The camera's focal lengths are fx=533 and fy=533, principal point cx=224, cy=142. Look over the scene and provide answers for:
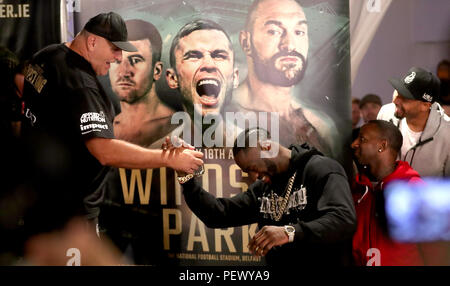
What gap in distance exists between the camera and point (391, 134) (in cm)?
332

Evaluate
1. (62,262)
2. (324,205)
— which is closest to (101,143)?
(62,262)

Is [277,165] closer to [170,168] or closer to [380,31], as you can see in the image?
[170,168]

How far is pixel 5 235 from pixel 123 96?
130cm

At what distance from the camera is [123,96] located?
364cm

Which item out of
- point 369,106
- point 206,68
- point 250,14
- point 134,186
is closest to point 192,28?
point 206,68

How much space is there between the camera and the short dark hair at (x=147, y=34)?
3.56 metres

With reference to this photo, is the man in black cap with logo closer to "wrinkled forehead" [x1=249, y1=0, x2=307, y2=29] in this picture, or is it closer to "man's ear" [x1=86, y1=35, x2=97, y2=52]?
"man's ear" [x1=86, y1=35, x2=97, y2=52]

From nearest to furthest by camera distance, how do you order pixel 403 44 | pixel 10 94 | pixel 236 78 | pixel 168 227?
pixel 403 44 < pixel 236 78 < pixel 168 227 < pixel 10 94

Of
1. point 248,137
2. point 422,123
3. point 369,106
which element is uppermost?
point 369,106

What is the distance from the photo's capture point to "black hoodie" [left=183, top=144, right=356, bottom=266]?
3.21m

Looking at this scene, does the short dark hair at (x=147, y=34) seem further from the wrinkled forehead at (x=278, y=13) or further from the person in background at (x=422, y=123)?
the person in background at (x=422, y=123)

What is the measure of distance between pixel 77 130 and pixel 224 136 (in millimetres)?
987

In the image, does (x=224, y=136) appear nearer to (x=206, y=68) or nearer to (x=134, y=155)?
(x=206, y=68)

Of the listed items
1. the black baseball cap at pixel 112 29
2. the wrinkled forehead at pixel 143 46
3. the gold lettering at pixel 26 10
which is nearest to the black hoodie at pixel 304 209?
the wrinkled forehead at pixel 143 46
